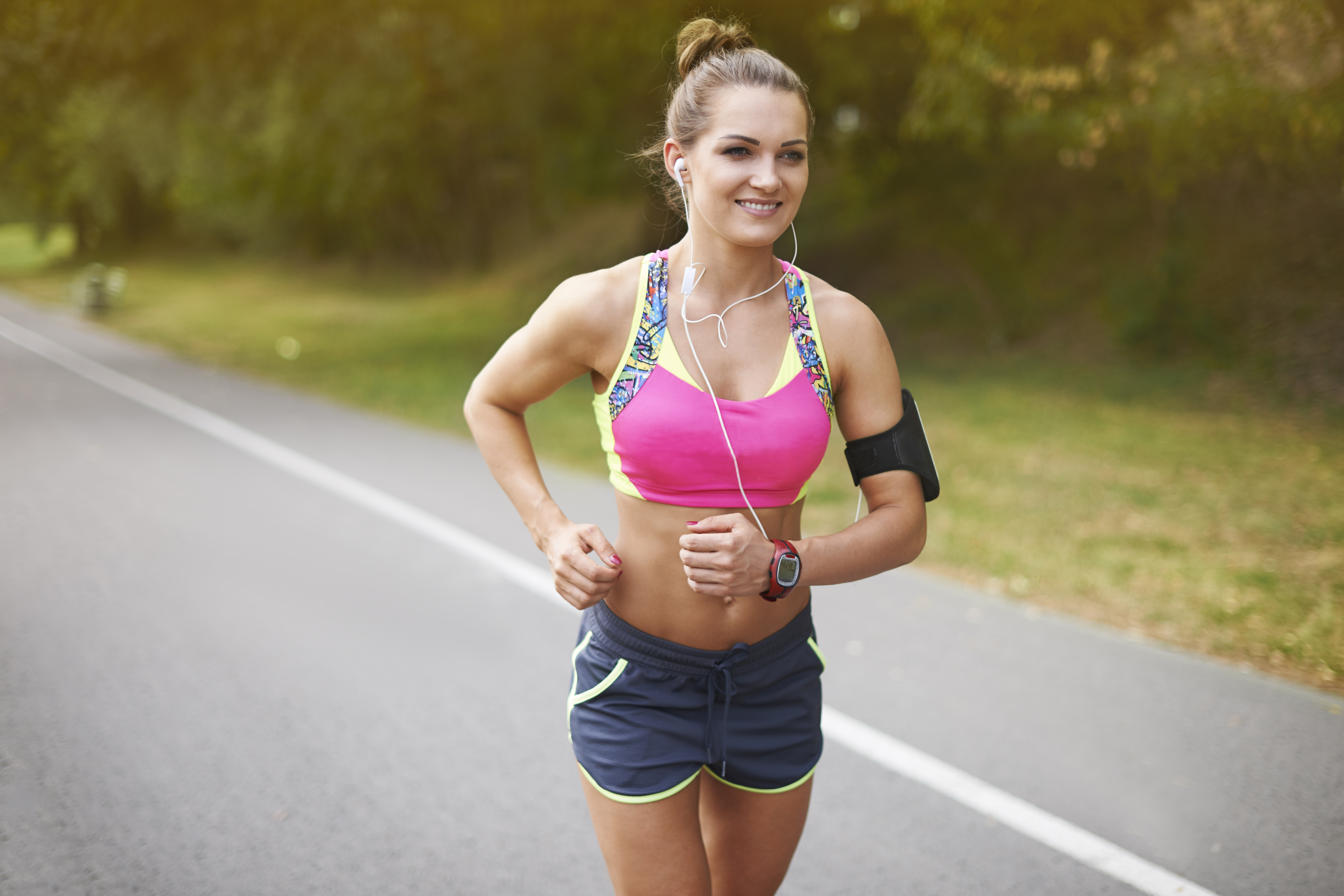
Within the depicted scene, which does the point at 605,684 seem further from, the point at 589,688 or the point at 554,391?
the point at 554,391

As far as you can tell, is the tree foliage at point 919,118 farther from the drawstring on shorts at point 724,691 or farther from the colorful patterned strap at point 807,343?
the drawstring on shorts at point 724,691

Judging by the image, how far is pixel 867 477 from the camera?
7.29ft

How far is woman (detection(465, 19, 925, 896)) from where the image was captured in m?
2.10

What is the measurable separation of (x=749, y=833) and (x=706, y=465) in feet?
2.99

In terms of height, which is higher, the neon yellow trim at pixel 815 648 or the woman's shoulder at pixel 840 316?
the woman's shoulder at pixel 840 316

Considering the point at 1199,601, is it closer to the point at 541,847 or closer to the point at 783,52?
the point at 541,847

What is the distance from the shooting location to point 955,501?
27.5 feet

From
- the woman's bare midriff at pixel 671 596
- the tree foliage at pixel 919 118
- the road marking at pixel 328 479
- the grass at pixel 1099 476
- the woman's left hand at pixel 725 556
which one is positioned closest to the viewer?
the woman's left hand at pixel 725 556

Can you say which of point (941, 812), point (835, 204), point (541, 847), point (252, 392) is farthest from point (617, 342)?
point (835, 204)

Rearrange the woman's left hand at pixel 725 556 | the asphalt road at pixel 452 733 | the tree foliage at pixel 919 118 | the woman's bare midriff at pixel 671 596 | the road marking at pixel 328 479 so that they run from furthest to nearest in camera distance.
Answer: the tree foliage at pixel 919 118
the road marking at pixel 328 479
the asphalt road at pixel 452 733
the woman's bare midriff at pixel 671 596
the woman's left hand at pixel 725 556

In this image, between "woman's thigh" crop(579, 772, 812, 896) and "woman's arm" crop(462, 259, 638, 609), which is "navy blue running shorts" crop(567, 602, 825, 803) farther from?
"woman's arm" crop(462, 259, 638, 609)

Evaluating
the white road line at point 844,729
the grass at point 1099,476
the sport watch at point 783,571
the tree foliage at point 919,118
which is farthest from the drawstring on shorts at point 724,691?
the tree foliage at point 919,118

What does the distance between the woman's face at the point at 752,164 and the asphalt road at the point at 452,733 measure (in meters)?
2.38

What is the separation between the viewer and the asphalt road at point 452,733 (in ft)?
11.6
